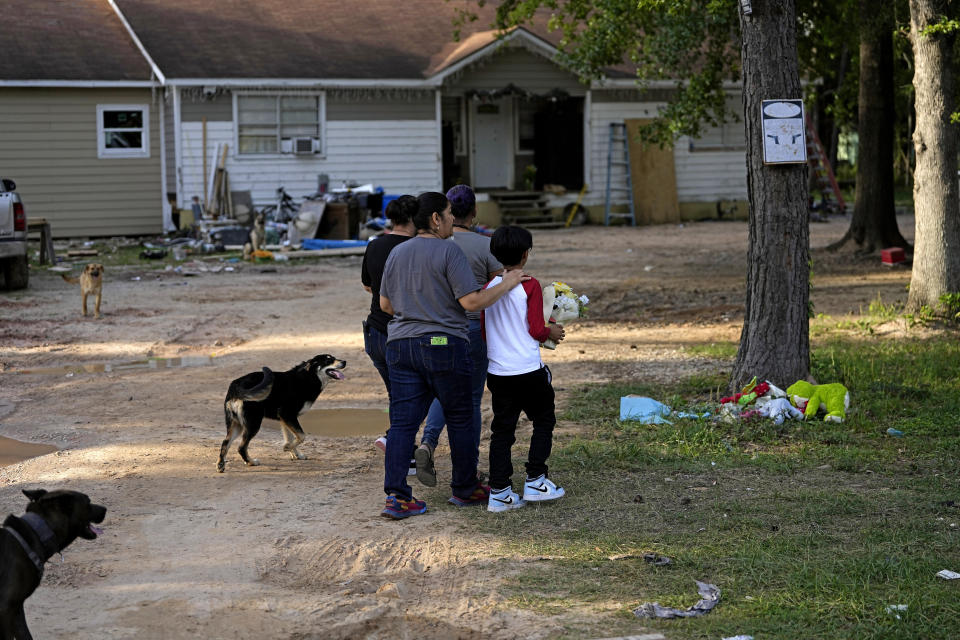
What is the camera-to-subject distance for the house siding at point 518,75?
1038 inches

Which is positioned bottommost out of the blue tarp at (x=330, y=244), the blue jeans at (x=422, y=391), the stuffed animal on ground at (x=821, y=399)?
the stuffed animal on ground at (x=821, y=399)

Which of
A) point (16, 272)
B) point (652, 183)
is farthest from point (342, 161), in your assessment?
point (16, 272)

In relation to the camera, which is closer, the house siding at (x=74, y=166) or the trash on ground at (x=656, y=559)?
the trash on ground at (x=656, y=559)

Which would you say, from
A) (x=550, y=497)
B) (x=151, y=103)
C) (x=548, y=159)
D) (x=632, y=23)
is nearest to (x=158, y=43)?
(x=151, y=103)

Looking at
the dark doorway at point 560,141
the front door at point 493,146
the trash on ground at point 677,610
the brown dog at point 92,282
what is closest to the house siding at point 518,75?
the dark doorway at point 560,141

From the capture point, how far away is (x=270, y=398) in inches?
272

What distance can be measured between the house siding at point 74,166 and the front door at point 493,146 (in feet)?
27.2

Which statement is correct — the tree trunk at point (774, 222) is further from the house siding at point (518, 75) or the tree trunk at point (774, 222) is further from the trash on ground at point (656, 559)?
the house siding at point (518, 75)

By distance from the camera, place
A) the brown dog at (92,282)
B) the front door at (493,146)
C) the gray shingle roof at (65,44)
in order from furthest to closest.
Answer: the front door at (493,146) → the gray shingle roof at (65,44) → the brown dog at (92,282)

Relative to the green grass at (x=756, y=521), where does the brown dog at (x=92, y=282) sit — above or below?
above

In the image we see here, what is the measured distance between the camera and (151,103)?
24375 millimetres

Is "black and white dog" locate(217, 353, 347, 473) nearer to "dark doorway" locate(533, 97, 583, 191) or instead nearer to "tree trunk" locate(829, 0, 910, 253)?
"tree trunk" locate(829, 0, 910, 253)

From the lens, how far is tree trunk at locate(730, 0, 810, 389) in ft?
27.1

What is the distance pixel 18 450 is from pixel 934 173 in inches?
363
